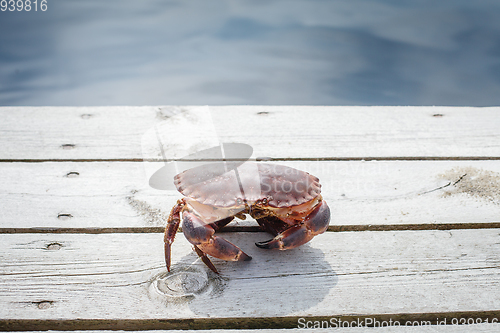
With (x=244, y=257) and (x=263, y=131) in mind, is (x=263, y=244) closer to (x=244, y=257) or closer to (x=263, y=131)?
(x=244, y=257)

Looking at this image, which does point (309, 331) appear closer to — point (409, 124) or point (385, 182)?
point (385, 182)

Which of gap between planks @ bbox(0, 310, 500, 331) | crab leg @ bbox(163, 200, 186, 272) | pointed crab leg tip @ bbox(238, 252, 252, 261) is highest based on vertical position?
crab leg @ bbox(163, 200, 186, 272)

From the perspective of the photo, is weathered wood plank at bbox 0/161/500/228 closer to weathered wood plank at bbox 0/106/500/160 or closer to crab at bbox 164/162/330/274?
weathered wood plank at bbox 0/106/500/160

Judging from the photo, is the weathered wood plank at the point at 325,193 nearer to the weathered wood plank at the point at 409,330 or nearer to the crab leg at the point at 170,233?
the crab leg at the point at 170,233

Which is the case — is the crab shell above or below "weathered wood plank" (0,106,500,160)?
above

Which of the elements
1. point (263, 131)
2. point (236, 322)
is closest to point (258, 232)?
point (236, 322)

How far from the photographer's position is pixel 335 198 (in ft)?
5.94

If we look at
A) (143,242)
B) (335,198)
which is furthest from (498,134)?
(143,242)

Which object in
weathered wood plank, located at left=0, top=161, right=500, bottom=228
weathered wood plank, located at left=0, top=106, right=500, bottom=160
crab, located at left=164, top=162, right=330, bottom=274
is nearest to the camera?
crab, located at left=164, top=162, right=330, bottom=274

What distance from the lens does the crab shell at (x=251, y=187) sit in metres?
1.32

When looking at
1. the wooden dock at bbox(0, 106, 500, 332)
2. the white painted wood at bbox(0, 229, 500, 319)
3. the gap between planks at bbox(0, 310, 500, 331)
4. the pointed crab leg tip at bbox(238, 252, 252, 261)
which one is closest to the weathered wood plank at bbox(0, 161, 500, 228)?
the wooden dock at bbox(0, 106, 500, 332)

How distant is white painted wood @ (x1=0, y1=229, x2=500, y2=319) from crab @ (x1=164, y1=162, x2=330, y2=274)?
90 millimetres

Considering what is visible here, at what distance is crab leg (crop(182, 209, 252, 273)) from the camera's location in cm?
127

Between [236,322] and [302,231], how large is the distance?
354mm
